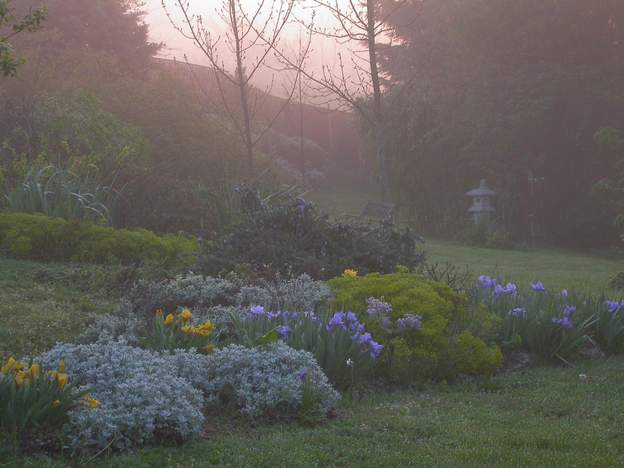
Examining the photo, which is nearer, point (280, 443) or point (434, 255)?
point (280, 443)

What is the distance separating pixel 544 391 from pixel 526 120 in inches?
796

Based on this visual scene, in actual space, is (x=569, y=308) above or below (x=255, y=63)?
below

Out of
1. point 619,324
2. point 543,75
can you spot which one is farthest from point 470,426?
point 543,75

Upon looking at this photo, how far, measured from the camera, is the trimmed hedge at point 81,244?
420 inches

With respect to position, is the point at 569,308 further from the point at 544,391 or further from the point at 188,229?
the point at 188,229

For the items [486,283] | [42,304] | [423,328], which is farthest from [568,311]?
[42,304]

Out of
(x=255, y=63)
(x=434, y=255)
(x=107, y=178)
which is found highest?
(x=255, y=63)

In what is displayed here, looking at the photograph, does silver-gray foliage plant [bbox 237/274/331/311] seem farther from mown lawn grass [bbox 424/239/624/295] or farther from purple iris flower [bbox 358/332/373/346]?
mown lawn grass [bbox 424/239/624/295]

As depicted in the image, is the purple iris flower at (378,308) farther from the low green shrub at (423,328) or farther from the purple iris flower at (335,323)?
the purple iris flower at (335,323)

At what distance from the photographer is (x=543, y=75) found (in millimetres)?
24125

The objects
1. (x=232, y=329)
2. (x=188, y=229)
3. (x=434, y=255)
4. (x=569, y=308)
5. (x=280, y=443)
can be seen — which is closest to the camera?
(x=280, y=443)

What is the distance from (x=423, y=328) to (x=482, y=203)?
20.0 m

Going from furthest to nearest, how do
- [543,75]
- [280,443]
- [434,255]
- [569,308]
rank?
[543,75] → [434,255] → [569,308] → [280,443]

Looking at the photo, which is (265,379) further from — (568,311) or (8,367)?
(568,311)
